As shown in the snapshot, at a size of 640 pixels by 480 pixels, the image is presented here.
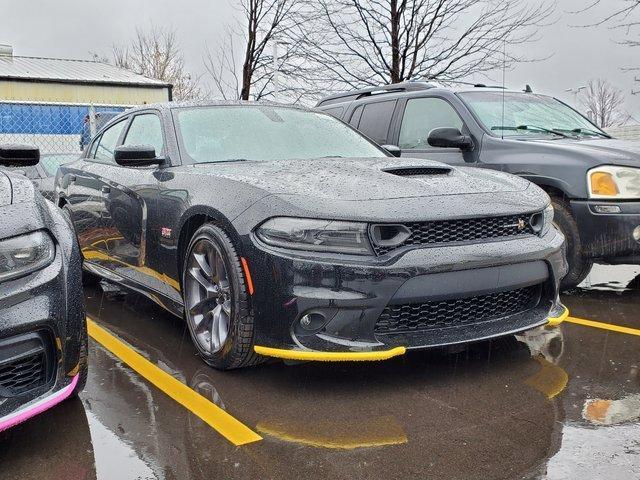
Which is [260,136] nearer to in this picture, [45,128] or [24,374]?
[24,374]

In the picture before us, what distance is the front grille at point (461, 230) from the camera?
3.15 m

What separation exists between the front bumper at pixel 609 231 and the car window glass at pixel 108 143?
3402mm

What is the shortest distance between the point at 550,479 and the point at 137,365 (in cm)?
227

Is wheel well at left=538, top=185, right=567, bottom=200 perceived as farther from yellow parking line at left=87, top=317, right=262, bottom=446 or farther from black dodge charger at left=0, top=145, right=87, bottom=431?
black dodge charger at left=0, top=145, right=87, bottom=431

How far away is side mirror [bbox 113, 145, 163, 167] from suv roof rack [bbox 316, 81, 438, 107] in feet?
10.9

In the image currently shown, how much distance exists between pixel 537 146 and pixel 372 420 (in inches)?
121

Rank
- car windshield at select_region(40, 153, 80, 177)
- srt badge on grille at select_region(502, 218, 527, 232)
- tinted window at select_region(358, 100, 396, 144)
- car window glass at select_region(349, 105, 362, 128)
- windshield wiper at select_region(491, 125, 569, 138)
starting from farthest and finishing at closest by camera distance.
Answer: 1. car windshield at select_region(40, 153, 80, 177)
2. car window glass at select_region(349, 105, 362, 128)
3. tinted window at select_region(358, 100, 396, 144)
4. windshield wiper at select_region(491, 125, 569, 138)
5. srt badge on grille at select_region(502, 218, 527, 232)

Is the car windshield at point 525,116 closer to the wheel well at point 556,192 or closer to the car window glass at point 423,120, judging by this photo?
the car window glass at point 423,120

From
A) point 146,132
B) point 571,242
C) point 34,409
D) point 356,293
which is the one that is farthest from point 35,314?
point 571,242

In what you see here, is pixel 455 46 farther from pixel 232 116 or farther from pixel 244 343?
pixel 244 343

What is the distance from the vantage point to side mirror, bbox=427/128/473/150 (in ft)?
18.3

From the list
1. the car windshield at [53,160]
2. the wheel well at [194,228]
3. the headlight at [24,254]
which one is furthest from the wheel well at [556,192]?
the car windshield at [53,160]

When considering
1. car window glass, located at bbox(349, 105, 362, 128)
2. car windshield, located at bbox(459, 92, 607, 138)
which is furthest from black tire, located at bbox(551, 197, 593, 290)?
car window glass, located at bbox(349, 105, 362, 128)

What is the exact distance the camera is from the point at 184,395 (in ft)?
10.8
